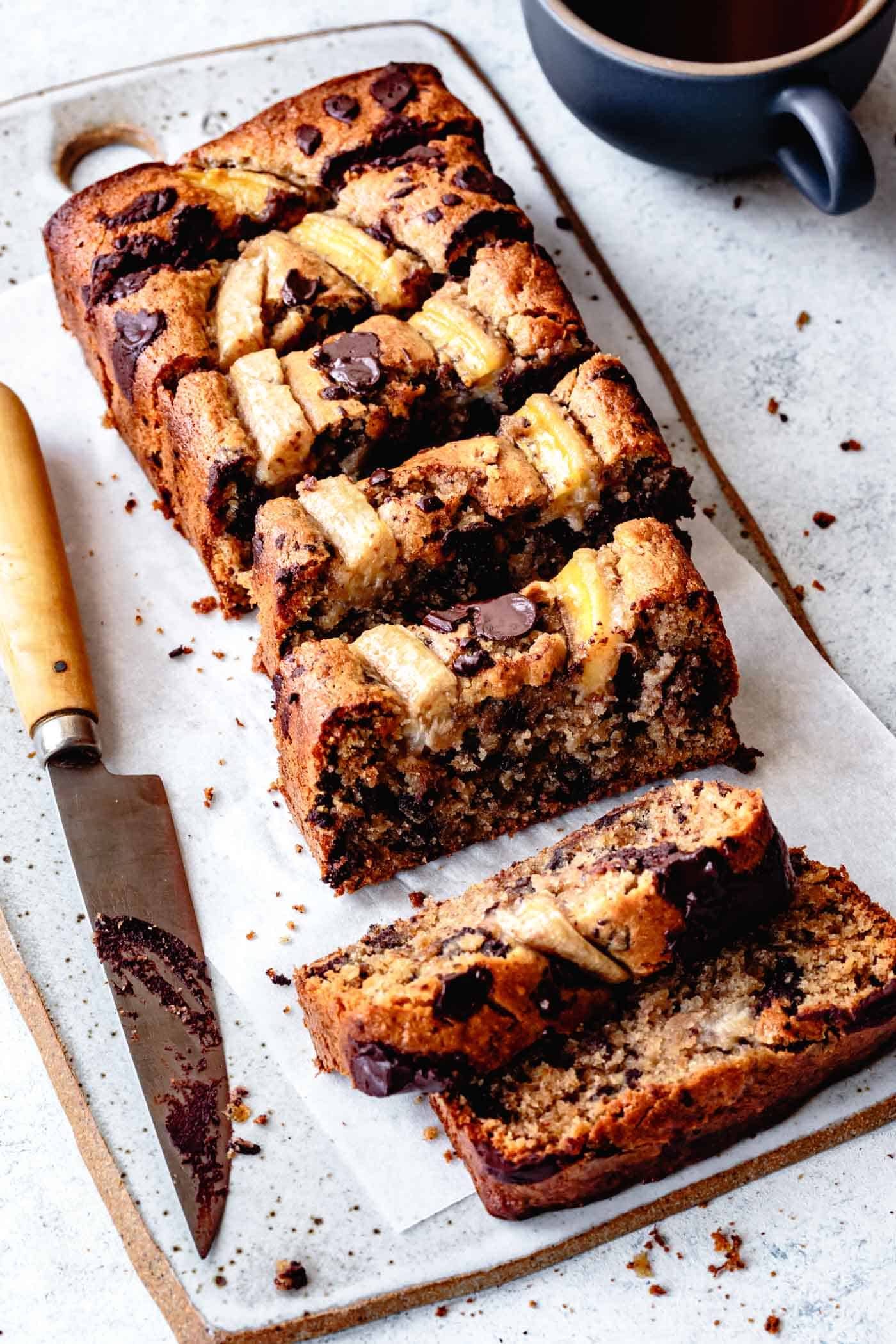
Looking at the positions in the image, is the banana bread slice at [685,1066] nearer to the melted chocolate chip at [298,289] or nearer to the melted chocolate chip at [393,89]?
Answer: the melted chocolate chip at [298,289]

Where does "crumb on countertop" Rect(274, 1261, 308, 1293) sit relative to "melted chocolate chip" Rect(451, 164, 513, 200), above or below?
below

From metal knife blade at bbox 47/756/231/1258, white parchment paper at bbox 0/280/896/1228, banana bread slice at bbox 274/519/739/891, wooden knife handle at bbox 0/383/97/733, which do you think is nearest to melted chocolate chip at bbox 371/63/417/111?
white parchment paper at bbox 0/280/896/1228

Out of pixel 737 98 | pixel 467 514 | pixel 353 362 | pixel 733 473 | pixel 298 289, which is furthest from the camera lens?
pixel 733 473

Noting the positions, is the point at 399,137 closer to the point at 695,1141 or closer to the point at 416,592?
the point at 416,592

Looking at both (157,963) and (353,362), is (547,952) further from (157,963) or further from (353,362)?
(353,362)

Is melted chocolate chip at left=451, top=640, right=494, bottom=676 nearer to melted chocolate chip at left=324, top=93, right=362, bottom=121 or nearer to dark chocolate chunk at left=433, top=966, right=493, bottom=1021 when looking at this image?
dark chocolate chunk at left=433, top=966, right=493, bottom=1021

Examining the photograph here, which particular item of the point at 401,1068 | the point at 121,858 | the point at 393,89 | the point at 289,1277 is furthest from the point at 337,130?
the point at 289,1277

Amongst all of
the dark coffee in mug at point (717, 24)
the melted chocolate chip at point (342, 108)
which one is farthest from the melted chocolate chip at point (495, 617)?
the dark coffee in mug at point (717, 24)
